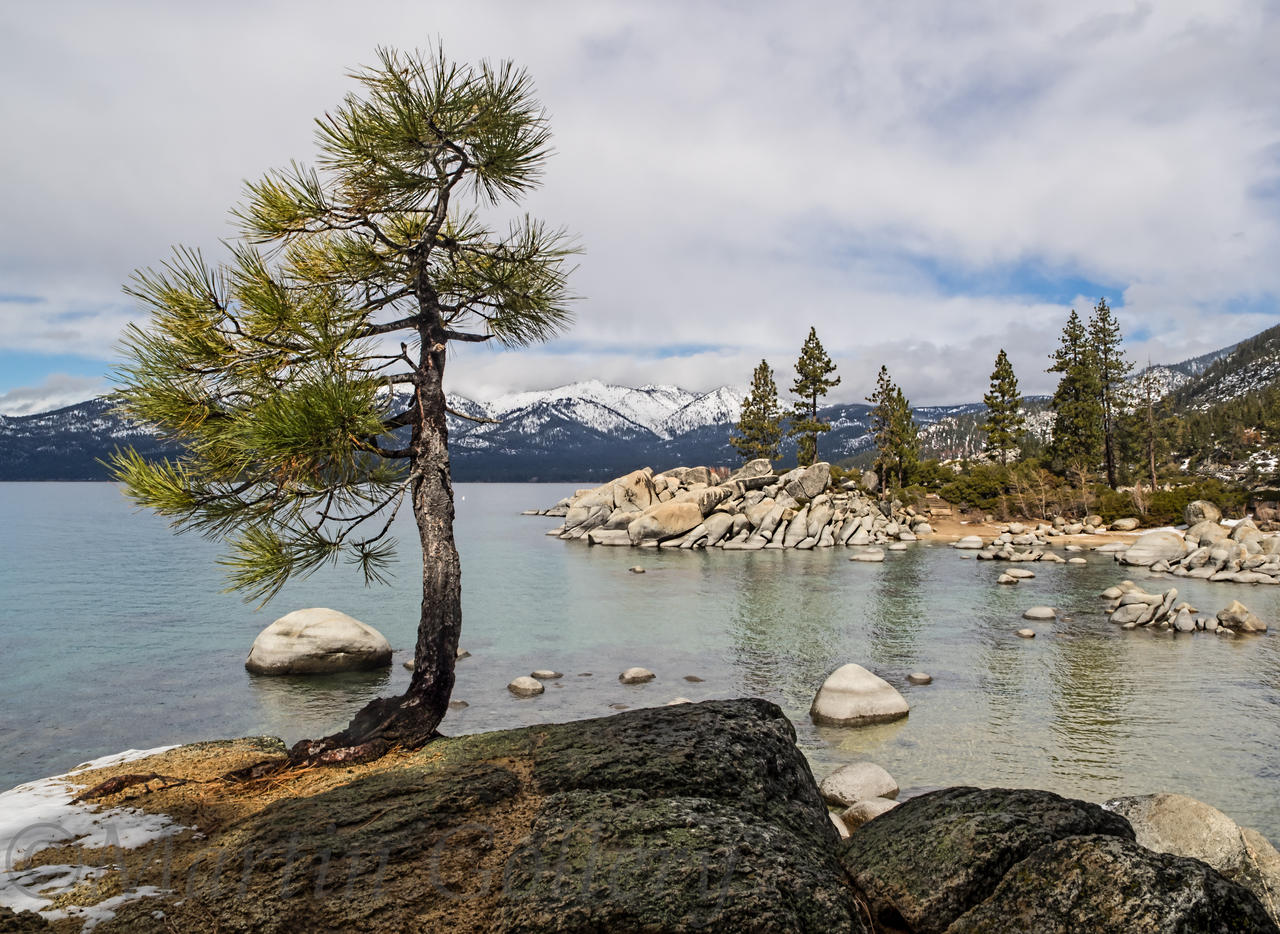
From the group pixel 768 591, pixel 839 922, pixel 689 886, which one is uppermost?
pixel 689 886

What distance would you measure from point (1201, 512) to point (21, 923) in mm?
65881

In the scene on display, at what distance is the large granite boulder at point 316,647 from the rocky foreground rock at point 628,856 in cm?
1490

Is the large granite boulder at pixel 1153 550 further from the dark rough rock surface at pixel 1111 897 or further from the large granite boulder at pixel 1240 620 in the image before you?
the dark rough rock surface at pixel 1111 897

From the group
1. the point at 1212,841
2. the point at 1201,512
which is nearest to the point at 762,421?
the point at 1201,512

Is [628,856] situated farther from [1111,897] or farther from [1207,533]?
[1207,533]

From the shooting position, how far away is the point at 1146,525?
57594 mm

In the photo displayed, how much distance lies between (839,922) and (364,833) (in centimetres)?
315

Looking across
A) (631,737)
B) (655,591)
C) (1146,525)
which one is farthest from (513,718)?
(1146,525)

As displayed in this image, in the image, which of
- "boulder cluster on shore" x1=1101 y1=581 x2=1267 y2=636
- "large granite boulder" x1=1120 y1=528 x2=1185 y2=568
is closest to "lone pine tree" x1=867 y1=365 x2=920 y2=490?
"large granite boulder" x1=1120 y1=528 x2=1185 y2=568

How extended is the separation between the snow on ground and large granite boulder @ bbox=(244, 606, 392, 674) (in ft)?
47.1

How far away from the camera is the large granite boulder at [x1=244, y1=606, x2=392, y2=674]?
781 inches

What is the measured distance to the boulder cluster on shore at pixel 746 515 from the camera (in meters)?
56.5

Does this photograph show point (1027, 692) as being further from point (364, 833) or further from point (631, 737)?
point (364, 833)

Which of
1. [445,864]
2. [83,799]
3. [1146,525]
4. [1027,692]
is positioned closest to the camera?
[445,864]
